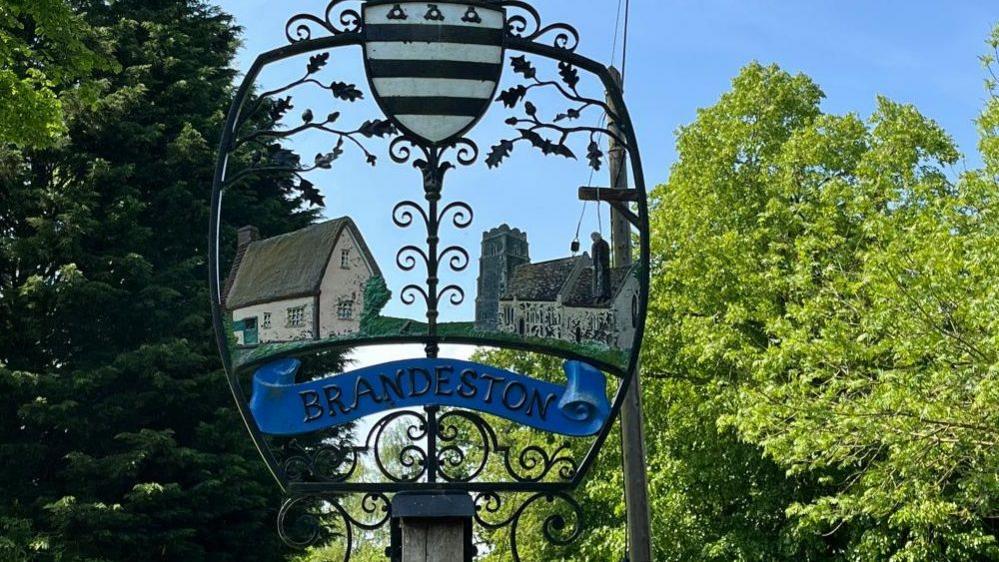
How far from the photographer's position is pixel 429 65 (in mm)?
6098

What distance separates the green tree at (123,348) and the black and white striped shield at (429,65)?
12572 millimetres

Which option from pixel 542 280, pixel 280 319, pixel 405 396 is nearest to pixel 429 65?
pixel 542 280

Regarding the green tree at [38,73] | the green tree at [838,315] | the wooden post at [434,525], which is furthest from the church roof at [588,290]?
the green tree at [38,73]

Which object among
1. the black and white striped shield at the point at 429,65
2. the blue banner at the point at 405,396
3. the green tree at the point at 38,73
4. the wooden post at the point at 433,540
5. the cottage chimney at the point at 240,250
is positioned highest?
the green tree at the point at 38,73

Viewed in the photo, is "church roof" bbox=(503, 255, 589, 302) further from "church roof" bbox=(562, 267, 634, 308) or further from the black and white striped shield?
the black and white striped shield

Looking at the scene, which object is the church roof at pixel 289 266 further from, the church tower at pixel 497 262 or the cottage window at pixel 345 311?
the church tower at pixel 497 262

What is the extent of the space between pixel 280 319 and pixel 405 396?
2.23 ft

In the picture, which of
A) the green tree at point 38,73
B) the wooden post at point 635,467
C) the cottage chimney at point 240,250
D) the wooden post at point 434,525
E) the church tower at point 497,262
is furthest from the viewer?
the green tree at point 38,73

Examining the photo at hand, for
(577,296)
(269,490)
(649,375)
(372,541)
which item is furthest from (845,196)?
(372,541)

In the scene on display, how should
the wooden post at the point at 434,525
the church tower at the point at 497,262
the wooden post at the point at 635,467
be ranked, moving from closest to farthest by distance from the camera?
the wooden post at the point at 434,525 < the church tower at the point at 497,262 < the wooden post at the point at 635,467

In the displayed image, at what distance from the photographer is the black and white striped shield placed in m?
6.09

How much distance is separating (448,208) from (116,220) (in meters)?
16.1

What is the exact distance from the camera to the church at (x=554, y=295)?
5.86 m

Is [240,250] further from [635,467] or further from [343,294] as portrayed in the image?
[635,467]
